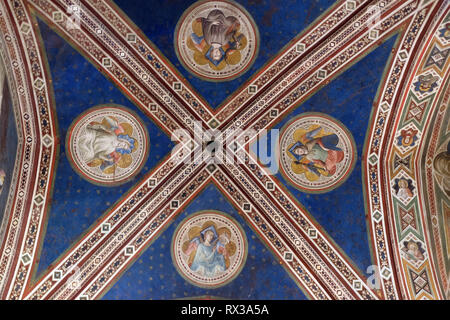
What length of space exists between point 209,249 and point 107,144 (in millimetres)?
2991

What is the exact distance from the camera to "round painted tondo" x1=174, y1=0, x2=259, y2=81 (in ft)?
30.8

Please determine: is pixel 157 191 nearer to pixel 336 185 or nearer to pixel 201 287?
pixel 201 287

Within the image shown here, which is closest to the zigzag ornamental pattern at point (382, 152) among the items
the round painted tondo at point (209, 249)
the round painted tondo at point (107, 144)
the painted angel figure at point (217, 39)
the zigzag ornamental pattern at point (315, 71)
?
the zigzag ornamental pattern at point (315, 71)

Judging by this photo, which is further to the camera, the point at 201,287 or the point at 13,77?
the point at 201,287

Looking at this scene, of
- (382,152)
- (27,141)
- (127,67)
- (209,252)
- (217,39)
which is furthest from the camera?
(382,152)

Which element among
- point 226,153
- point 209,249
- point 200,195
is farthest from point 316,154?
point 209,249

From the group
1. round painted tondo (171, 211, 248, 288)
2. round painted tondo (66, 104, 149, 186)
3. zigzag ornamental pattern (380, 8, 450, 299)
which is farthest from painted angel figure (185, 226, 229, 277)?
zigzag ornamental pattern (380, 8, 450, 299)

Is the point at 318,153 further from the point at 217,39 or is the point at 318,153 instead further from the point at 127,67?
the point at 127,67

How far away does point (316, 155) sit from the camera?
10.3 m

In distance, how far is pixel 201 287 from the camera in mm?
10000
